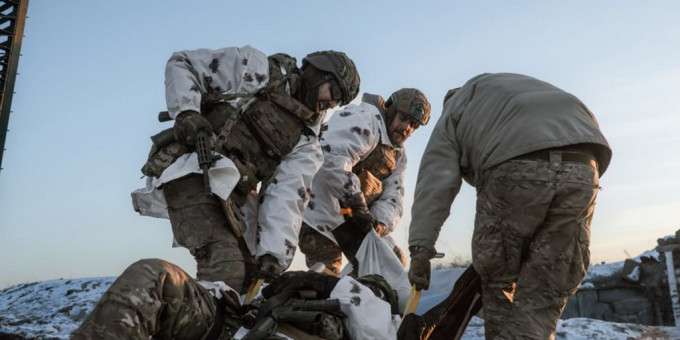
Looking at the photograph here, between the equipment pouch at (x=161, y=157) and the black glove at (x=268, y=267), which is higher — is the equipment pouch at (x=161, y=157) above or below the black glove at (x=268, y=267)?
above

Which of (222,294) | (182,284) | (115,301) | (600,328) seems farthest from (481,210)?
(600,328)

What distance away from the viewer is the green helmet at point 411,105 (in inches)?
259

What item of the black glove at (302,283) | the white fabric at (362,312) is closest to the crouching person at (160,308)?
the black glove at (302,283)

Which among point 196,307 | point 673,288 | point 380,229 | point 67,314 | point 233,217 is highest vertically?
point 233,217

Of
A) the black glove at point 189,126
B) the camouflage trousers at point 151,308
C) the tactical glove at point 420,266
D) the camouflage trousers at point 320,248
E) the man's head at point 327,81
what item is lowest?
the camouflage trousers at point 320,248

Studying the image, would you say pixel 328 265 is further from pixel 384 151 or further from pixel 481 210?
pixel 481 210

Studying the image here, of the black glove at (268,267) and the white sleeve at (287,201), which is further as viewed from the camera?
the white sleeve at (287,201)

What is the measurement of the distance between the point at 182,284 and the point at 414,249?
1549 mm

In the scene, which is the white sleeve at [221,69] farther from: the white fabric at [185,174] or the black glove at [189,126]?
the white fabric at [185,174]

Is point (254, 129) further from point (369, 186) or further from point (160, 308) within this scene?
point (160, 308)

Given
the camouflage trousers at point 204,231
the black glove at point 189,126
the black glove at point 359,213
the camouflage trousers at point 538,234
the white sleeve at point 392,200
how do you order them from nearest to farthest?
1. the camouflage trousers at point 538,234
2. the camouflage trousers at point 204,231
3. the black glove at point 189,126
4. the black glove at point 359,213
5. the white sleeve at point 392,200

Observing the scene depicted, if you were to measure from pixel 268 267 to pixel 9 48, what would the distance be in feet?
20.4

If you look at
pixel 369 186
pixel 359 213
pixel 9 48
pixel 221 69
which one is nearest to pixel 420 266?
pixel 221 69

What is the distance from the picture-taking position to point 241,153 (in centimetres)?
481
